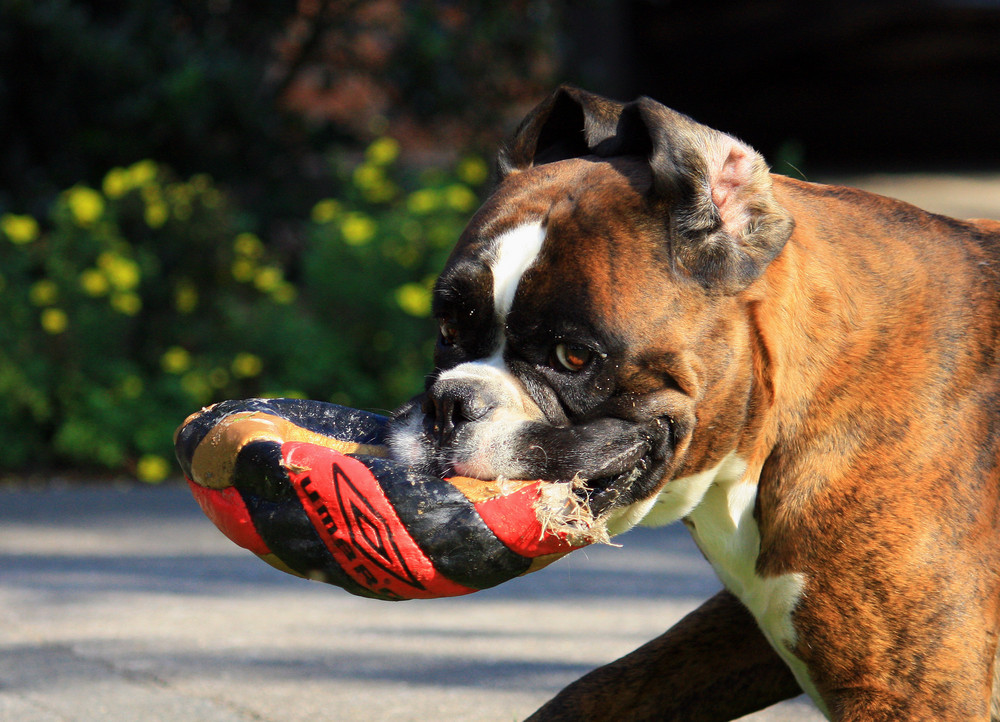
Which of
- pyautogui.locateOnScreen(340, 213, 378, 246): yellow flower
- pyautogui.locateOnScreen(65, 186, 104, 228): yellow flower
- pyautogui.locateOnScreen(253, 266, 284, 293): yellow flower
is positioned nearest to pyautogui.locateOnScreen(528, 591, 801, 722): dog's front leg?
pyautogui.locateOnScreen(340, 213, 378, 246): yellow flower

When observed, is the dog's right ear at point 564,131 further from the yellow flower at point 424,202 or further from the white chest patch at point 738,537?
the yellow flower at point 424,202

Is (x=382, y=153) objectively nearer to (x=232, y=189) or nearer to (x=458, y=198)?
(x=458, y=198)

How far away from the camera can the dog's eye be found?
284cm

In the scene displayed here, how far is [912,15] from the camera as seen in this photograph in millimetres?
14688

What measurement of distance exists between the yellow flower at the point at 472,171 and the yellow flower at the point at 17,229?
2.66 meters

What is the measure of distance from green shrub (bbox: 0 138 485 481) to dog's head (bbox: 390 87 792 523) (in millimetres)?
4203

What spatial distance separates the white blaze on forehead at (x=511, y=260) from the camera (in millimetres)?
2646

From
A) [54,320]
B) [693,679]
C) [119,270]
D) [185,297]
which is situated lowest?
[185,297]

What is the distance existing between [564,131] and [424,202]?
13.5 ft

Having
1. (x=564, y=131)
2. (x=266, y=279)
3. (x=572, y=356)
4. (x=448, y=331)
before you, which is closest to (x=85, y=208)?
(x=266, y=279)

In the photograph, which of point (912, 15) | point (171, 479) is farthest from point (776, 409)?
point (912, 15)

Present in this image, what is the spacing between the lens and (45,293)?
692 cm

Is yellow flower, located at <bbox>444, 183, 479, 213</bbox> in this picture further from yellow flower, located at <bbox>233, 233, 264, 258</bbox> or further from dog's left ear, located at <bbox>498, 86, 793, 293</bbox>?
dog's left ear, located at <bbox>498, 86, 793, 293</bbox>

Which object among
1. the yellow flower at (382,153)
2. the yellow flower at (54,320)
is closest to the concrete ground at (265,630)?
the yellow flower at (54,320)
